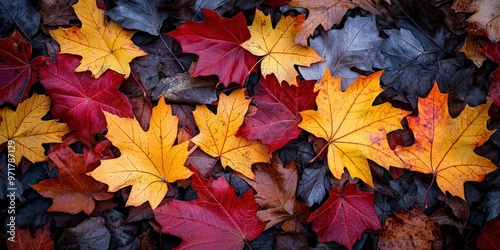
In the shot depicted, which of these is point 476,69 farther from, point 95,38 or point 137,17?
point 95,38

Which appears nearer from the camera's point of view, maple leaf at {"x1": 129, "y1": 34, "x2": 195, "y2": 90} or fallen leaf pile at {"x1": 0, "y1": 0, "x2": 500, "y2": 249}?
fallen leaf pile at {"x1": 0, "y1": 0, "x2": 500, "y2": 249}

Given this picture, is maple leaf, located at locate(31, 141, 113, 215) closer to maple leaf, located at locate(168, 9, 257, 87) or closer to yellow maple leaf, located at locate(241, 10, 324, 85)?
maple leaf, located at locate(168, 9, 257, 87)

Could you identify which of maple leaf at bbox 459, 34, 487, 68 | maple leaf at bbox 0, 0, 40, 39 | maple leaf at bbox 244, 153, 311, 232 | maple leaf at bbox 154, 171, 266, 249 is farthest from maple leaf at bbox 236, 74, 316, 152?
maple leaf at bbox 0, 0, 40, 39

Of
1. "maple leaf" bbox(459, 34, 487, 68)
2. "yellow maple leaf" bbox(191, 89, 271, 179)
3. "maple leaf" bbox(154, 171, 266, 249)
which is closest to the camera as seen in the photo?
"maple leaf" bbox(154, 171, 266, 249)

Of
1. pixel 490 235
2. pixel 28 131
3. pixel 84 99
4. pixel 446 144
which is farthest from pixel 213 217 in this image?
pixel 490 235

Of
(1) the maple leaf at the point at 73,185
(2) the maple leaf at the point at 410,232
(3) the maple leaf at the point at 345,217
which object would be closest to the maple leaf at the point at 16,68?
(1) the maple leaf at the point at 73,185

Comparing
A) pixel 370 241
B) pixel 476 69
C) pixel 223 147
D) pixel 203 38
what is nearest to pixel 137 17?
pixel 203 38

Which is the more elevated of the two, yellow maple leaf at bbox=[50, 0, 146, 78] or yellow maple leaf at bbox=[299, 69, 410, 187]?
yellow maple leaf at bbox=[50, 0, 146, 78]

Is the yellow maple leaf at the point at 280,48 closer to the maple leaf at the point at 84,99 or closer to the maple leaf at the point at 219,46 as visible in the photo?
the maple leaf at the point at 219,46
